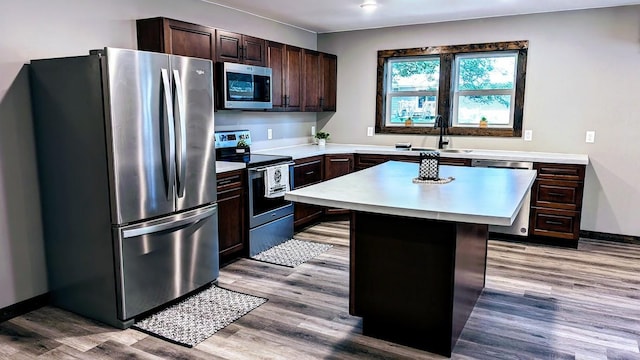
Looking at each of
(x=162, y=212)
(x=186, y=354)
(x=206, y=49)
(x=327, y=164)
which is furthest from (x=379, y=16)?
(x=186, y=354)

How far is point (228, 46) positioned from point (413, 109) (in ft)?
8.48

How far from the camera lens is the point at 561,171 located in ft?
14.6

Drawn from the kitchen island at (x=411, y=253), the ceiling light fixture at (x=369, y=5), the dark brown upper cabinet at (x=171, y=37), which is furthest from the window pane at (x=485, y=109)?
the dark brown upper cabinet at (x=171, y=37)

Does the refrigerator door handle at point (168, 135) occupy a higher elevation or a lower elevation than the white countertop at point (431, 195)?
higher

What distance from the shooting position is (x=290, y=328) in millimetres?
2830

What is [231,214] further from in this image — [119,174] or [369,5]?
[369,5]

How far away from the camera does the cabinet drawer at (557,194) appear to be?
14.5ft

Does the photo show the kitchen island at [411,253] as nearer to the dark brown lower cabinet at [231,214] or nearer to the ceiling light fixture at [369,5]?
the dark brown lower cabinet at [231,214]

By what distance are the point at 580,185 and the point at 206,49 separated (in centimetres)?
375

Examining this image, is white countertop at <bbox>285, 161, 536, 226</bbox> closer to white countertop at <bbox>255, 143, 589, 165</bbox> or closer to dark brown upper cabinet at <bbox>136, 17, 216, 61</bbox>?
white countertop at <bbox>255, 143, 589, 165</bbox>

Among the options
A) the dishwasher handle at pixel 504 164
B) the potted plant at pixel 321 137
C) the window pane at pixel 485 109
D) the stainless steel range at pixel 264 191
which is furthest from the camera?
the potted plant at pixel 321 137

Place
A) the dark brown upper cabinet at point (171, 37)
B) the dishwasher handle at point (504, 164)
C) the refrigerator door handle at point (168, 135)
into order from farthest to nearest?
the dishwasher handle at point (504, 164) < the dark brown upper cabinet at point (171, 37) < the refrigerator door handle at point (168, 135)

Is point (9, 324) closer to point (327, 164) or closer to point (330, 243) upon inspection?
point (330, 243)

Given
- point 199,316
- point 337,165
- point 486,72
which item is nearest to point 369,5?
point 486,72
